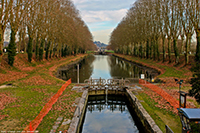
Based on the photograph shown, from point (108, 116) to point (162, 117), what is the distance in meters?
5.15

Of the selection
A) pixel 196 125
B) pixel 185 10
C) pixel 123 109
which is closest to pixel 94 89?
pixel 123 109

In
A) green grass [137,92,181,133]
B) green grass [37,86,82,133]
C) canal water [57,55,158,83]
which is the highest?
canal water [57,55,158,83]

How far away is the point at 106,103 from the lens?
19.0 metres

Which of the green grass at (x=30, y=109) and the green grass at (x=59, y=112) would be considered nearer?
the green grass at (x=59, y=112)

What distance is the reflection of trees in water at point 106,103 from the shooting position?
17188 millimetres

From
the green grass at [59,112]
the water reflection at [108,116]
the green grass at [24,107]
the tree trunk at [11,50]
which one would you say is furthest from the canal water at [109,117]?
the tree trunk at [11,50]

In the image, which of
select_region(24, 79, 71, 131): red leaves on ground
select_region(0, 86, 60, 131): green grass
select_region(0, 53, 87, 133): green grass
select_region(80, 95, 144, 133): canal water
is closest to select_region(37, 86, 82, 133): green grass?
select_region(0, 53, 87, 133): green grass

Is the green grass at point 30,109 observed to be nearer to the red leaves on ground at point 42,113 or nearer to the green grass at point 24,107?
the green grass at point 24,107

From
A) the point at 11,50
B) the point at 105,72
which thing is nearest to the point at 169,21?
the point at 105,72

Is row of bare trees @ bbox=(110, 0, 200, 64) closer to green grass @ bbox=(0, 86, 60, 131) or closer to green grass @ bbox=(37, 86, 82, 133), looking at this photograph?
green grass @ bbox=(37, 86, 82, 133)

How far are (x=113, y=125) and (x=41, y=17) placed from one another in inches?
1395

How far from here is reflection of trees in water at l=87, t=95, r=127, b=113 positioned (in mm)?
17188

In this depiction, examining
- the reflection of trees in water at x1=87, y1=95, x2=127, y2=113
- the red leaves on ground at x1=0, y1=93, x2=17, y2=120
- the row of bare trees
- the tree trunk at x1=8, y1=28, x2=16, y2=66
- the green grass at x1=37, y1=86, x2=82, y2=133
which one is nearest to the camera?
the green grass at x1=37, y1=86, x2=82, y2=133

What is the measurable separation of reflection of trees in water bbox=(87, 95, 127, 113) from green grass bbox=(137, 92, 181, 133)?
3.44 m
